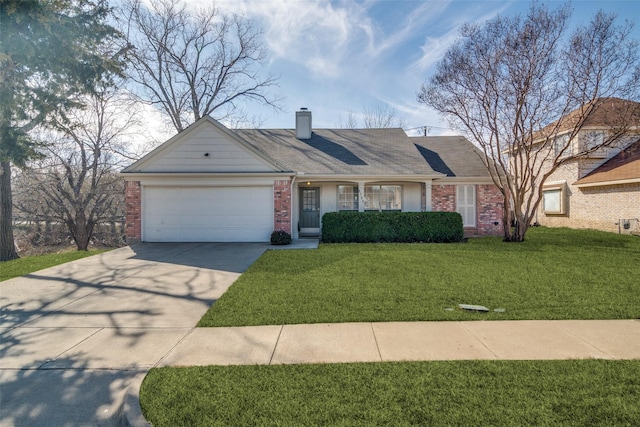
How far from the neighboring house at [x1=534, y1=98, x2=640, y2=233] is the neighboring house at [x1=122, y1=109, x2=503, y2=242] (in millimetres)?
5626

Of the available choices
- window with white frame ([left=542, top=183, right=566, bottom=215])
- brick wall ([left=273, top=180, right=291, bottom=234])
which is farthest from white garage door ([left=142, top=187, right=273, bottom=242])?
window with white frame ([left=542, top=183, right=566, bottom=215])

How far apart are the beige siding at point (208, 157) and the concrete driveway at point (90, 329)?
4735mm

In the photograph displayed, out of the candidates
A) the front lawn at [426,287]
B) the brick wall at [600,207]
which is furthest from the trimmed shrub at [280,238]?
the brick wall at [600,207]

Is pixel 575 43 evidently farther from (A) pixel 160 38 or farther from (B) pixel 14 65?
(A) pixel 160 38

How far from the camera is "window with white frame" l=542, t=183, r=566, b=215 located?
18.9 metres

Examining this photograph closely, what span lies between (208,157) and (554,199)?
2034 cm

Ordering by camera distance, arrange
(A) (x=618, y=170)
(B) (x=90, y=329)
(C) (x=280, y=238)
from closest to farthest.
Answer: (B) (x=90, y=329)
(C) (x=280, y=238)
(A) (x=618, y=170)

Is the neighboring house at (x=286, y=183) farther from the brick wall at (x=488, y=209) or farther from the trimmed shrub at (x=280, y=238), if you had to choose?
the trimmed shrub at (x=280, y=238)

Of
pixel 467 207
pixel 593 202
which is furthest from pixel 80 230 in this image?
pixel 593 202

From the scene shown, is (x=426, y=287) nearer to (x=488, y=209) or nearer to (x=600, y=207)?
(x=488, y=209)

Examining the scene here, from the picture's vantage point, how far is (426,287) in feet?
19.0

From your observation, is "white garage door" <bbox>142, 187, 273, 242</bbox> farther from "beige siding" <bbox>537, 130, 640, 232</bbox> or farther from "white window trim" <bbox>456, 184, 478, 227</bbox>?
"beige siding" <bbox>537, 130, 640, 232</bbox>

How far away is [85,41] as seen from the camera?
9.10m

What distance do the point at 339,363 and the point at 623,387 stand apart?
2.37 metres
